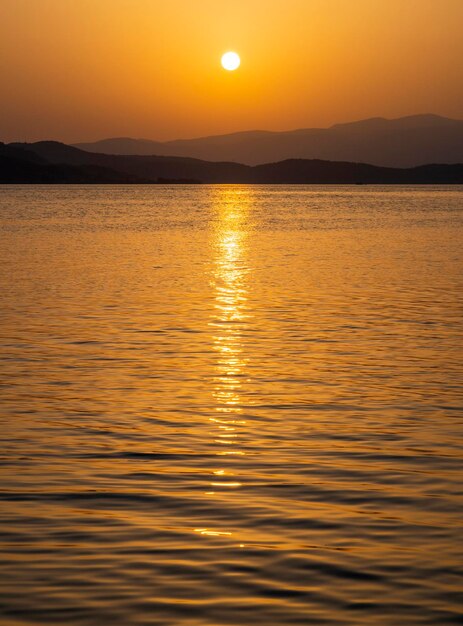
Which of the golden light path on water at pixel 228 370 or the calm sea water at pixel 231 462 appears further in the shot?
the golden light path on water at pixel 228 370

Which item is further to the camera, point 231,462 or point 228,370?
point 228,370

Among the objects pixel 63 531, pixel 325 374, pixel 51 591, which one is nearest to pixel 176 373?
pixel 325 374

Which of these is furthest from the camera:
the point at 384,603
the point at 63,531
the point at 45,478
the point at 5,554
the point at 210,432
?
the point at 210,432

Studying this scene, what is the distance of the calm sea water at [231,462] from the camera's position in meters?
9.25

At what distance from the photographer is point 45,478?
12.8m

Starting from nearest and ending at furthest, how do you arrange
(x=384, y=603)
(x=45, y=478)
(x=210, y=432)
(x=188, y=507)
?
1. (x=384, y=603)
2. (x=188, y=507)
3. (x=45, y=478)
4. (x=210, y=432)

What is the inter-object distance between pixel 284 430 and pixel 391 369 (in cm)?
567

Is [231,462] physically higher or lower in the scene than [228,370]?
higher

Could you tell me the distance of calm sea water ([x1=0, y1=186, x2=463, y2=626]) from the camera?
9.25 m

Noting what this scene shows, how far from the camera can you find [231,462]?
13570mm

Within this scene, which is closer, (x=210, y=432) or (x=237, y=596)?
(x=237, y=596)

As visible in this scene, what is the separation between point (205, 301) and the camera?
33.6 metres

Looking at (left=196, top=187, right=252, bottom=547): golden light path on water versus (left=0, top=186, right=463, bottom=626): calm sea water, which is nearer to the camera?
(left=0, top=186, right=463, bottom=626): calm sea water

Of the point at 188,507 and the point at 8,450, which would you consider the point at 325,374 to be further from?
the point at 188,507
